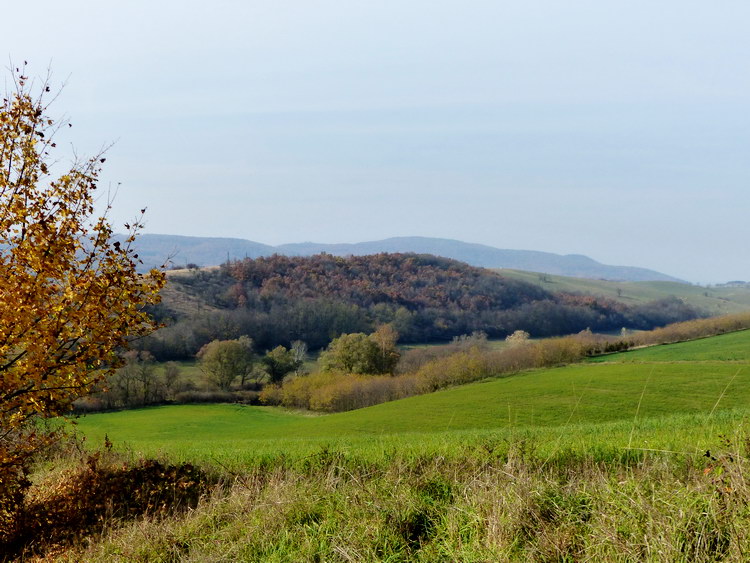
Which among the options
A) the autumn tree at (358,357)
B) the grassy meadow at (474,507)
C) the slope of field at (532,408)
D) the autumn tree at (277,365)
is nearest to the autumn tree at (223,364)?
the autumn tree at (277,365)

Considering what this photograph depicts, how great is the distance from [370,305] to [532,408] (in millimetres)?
108215

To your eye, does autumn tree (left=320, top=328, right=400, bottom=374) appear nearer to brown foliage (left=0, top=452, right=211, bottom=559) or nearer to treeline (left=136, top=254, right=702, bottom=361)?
treeline (left=136, top=254, right=702, bottom=361)

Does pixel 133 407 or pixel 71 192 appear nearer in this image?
pixel 71 192

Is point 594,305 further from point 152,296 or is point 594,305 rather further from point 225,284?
point 152,296

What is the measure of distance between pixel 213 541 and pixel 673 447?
5478 mm

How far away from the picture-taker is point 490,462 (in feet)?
25.6

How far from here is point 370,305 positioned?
12862 cm

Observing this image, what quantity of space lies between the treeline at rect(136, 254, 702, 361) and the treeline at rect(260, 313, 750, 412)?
3707cm

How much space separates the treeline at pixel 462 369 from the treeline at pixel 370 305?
122ft

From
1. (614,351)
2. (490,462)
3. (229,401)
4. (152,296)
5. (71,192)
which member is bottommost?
(229,401)

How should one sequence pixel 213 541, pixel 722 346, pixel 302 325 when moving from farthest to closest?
pixel 302 325, pixel 722 346, pixel 213 541

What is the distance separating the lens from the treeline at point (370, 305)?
358ft

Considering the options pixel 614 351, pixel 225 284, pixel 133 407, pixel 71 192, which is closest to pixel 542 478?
pixel 71 192

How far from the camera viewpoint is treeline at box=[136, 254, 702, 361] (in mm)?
109250
